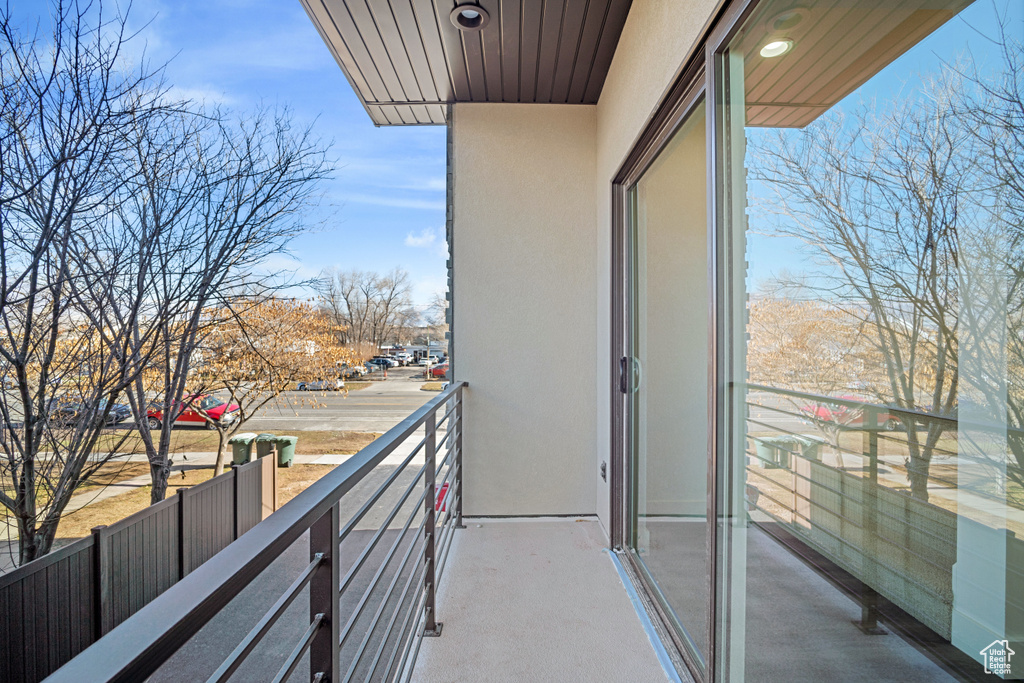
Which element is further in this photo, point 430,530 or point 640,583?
point 640,583

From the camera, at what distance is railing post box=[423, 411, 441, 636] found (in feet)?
5.54

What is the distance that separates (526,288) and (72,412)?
342cm

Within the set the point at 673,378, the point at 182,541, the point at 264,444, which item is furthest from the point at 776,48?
the point at 264,444

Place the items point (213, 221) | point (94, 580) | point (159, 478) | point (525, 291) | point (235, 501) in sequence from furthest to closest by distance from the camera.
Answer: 1. point (159, 478)
2. point (235, 501)
3. point (213, 221)
4. point (94, 580)
5. point (525, 291)

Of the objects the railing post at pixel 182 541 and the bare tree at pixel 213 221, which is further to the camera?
the bare tree at pixel 213 221

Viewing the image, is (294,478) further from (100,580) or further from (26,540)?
(100,580)

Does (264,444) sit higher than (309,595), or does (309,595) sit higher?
(309,595)

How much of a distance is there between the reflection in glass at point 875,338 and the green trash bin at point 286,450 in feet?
25.1

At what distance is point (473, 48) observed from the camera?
90.3 inches

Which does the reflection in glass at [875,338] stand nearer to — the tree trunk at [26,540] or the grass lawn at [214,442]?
the grass lawn at [214,442]

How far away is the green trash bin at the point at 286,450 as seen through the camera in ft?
25.4

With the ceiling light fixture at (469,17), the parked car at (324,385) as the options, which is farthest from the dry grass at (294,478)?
the ceiling light fixture at (469,17)

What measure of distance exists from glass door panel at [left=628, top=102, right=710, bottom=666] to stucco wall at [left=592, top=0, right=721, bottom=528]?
172mm

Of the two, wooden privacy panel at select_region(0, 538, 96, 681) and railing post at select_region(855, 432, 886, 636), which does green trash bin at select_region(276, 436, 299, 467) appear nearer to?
wooden privacy panel at select_region(0, 538, 96, 681)
